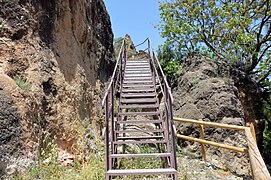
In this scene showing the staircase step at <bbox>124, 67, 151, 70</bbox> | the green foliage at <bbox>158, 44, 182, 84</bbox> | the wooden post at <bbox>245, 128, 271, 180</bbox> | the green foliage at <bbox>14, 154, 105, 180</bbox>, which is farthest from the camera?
the green foliage at <bbox>158, 44, 182, 84</bbox>

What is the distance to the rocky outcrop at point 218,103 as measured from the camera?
7.23 meters

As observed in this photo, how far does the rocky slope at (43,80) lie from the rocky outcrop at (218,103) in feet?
11.6

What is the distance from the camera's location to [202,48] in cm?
1247

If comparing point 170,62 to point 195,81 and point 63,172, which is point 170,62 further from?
point 63,172

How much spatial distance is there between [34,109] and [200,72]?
7.24 m

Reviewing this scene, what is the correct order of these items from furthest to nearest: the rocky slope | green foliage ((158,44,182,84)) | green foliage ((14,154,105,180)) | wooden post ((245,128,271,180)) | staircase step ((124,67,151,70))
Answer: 1. green foliage ((158,44,182,84))
2. staircase step ((124,67,151,70))
3. the rocky slope
4. green foliage ((14,154,105,180))
5. wooden post ((245,128,271,180))

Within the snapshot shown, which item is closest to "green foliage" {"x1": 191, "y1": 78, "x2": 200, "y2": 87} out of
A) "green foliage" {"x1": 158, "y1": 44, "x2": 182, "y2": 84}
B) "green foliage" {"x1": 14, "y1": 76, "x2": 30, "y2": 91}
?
"green foliage" {"x1": 158, "y1": 44, "x2": 182, "y2": 84}

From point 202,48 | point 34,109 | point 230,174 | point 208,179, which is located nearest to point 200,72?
point 202,48

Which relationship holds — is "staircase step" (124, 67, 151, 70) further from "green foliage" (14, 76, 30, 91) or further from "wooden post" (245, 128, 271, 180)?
"wooden post" (245, 128, 271, 180)

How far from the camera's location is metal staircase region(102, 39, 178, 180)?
416 centimetres

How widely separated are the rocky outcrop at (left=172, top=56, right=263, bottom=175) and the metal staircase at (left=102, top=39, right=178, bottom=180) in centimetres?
123

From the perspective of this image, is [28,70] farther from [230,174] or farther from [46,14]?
[230,174]

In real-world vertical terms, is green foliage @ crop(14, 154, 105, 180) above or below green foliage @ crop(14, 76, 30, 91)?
below

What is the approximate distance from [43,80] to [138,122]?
7.93 feet
